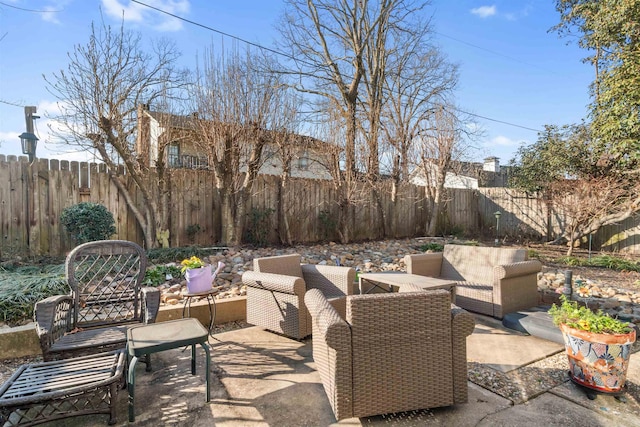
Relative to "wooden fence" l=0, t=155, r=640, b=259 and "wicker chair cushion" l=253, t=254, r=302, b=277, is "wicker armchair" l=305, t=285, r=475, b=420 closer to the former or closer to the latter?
"wicker chair cushion" l=253, t=254, r=302, b=277

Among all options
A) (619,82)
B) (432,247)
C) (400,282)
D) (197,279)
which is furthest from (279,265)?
(619,82)

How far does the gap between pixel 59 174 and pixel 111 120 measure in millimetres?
1251

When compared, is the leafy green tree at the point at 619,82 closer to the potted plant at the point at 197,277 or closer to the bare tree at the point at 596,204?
the bare tree at the point at 596,204

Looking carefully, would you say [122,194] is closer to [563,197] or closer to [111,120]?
[111,120]

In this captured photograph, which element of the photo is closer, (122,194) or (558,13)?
(122,194)

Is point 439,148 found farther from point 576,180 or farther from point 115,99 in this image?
point 115,99

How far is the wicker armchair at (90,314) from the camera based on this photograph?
2277 millimetres

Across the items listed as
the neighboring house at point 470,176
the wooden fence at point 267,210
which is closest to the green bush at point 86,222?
the wooden fence at point 267,210

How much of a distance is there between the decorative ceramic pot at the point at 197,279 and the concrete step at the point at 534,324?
3.02 meters

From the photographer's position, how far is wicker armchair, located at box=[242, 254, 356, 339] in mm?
3107

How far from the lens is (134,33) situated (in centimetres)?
570

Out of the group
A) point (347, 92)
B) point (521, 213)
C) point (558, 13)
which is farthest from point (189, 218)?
point (558, 13)

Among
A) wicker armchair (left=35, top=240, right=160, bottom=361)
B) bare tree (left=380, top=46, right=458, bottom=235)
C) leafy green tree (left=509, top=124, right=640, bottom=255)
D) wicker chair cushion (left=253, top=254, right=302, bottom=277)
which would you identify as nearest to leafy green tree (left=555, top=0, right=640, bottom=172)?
leafy green tree (left=509, top=124, right=640, bottom=255)

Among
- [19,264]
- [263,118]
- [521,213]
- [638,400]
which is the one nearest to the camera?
[638,400]
